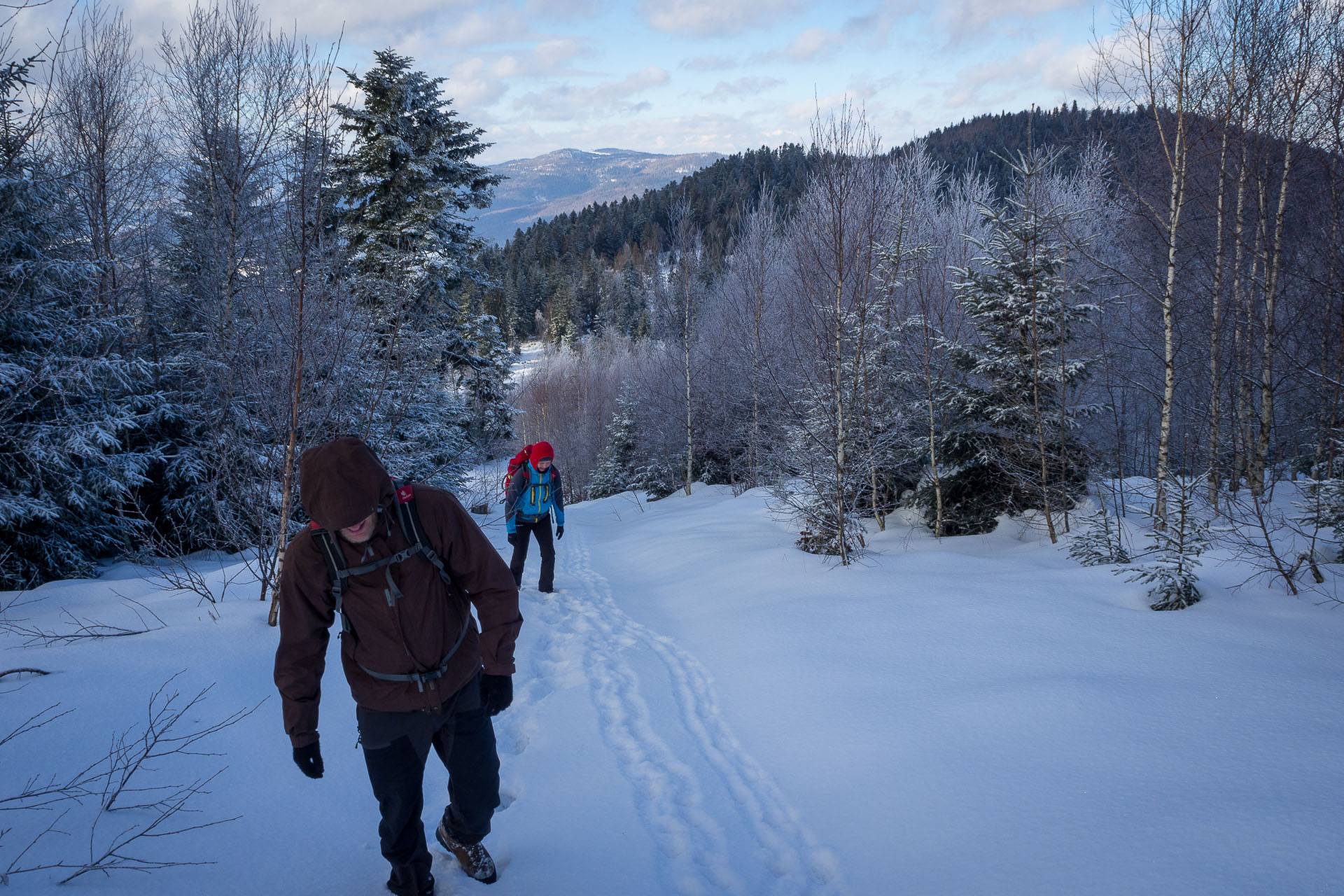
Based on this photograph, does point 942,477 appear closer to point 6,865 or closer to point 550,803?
point 550,803

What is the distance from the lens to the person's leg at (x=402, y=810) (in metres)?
2.46

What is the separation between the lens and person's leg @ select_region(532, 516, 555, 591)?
7.61m

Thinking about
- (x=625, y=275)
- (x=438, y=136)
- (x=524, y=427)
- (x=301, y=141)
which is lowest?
(x=524, y=427)

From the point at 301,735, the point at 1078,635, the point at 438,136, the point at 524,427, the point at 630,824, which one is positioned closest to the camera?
the point at 301,735

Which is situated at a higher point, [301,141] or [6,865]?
[301,141]

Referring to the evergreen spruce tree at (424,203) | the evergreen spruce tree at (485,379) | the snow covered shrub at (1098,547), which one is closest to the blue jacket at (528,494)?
the evergreen spruce tree at (424,203)

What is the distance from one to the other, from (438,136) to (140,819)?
48.3 feet

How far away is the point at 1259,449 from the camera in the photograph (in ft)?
28.8

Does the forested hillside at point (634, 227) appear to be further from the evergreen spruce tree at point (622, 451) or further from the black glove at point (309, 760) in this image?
the black glove at point (309, 760)

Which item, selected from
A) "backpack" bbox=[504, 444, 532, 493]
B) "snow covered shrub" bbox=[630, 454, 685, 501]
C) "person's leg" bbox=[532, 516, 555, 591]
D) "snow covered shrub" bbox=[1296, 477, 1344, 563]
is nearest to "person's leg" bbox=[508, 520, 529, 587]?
"person's leg" bbox=[532, 516, 555, 591]

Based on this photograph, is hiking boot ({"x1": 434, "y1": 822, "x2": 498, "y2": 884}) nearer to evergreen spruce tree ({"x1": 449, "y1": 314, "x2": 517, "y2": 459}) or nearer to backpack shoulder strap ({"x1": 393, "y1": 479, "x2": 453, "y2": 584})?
backpack shoulder strap ({"x1": 393, "y1": 479, "x2": 453, "y2": 584})

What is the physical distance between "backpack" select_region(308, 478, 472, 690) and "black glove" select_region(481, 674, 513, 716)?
0.65 ft

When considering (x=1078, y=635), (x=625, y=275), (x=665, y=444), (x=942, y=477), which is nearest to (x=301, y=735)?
(x=1078, y=635)

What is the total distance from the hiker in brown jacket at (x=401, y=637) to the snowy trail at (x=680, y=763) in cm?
97
